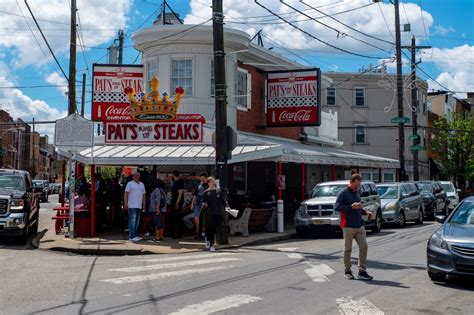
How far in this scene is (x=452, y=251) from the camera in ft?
28.8

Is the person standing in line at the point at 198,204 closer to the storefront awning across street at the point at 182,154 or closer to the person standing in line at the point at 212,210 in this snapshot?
the storefront awning across street at the point at 182,154

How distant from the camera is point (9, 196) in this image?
570 inches

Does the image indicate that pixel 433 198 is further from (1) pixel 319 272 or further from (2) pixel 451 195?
(1) pixel 319 272

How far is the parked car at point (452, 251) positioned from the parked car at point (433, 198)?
1558 centimetres

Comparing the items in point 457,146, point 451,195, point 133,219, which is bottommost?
point 133,219

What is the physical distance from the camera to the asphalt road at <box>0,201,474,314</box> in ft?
24.3

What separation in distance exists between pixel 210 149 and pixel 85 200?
13.8 feet

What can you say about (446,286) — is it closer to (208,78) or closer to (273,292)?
(273,292)

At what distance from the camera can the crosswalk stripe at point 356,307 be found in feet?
23.6

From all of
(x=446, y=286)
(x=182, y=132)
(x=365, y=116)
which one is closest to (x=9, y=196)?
(x=182, y=132)

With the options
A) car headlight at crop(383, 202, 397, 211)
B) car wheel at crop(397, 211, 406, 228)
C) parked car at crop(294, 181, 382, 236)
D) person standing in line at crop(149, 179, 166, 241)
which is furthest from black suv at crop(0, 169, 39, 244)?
car wheel at crop(397, 211, 406, 228)

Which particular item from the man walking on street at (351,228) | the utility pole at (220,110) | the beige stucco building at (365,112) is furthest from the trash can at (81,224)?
the beige stucco building at (365,112)

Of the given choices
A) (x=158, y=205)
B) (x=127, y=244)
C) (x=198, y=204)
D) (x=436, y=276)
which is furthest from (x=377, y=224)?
(x=436, y=276)

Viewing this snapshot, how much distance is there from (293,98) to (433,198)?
8.07 metres
